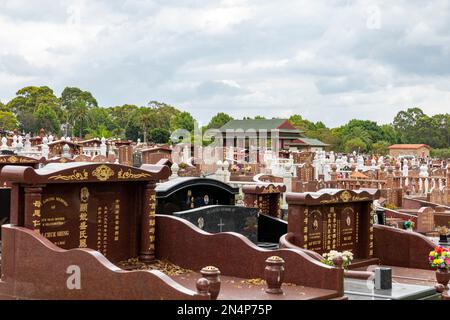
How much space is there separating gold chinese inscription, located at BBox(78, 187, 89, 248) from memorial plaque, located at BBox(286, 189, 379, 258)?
14.8 feet

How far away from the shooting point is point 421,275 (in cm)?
1584

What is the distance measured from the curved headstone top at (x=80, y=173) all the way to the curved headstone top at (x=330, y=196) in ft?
9.57

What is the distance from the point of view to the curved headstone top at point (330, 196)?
14.9 metres

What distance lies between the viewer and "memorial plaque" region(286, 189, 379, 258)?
15016mm

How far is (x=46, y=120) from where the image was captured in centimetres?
8400

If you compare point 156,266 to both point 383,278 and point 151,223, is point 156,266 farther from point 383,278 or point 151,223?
point 383,278

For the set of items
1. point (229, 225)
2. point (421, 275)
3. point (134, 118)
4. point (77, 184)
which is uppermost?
point (134, 118)

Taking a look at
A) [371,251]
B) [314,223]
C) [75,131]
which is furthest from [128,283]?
[75,131]

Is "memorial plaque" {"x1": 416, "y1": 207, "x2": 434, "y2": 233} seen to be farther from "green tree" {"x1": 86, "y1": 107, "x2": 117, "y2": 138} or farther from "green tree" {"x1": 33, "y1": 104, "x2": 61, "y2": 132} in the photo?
"green tree" {"x1": 86, "y1": 107, "x2": 117, "y2": 138}

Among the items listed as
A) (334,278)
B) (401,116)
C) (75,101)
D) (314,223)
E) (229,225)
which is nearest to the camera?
(334,278)

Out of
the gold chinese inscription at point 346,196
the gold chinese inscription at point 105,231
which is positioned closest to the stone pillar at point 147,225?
the gold chinese inscription at point 105,231

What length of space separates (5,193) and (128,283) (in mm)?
7672
